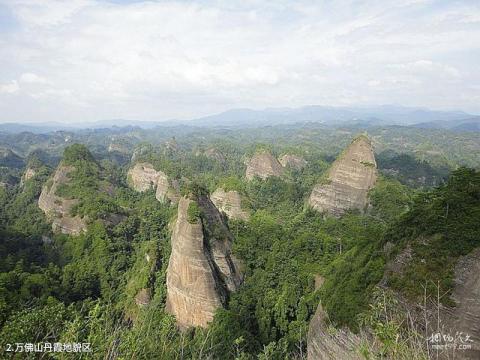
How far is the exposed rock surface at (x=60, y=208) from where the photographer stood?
1770 inches

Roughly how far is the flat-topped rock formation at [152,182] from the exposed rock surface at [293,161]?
35.1 m

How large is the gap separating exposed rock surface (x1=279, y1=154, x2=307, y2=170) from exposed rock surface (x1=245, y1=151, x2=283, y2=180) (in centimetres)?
1359

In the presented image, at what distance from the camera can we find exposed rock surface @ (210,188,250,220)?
169 ft

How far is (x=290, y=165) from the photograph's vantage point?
94.2 m

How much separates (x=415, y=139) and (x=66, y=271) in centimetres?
19743

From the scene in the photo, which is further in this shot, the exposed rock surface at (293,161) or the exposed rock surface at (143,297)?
the exposed rock surface at (293,161)

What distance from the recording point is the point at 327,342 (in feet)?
61.1

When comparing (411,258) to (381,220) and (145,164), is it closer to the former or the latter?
(381,220)

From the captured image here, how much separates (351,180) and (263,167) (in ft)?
101

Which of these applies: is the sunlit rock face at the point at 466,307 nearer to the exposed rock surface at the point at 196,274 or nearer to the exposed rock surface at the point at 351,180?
the exposed rock surface at the point at 196,274

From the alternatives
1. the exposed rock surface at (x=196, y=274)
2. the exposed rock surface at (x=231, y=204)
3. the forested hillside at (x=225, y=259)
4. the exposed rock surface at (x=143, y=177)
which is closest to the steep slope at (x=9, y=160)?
the forested hillside at (x=225, y=259)

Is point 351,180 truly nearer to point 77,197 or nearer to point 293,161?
point 77,197

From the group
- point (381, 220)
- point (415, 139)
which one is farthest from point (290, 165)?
point (415, 139)

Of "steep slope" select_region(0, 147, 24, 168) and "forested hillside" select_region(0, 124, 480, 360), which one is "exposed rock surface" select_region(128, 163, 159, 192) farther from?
"steep slope" select_region(0, 147, 24, 168)
